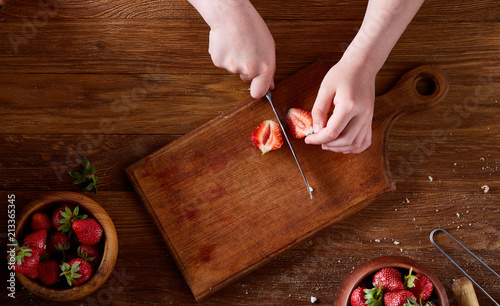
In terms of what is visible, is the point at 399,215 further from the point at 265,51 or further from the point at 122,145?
the point at 122,145

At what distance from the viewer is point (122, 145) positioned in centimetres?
121

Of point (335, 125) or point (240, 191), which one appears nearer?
point (335, 125)

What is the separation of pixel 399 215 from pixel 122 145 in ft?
2.66

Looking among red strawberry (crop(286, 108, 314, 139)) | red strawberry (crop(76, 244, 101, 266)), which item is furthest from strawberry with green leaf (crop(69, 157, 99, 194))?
red strawberry (crop(286, 108, 314, 139))

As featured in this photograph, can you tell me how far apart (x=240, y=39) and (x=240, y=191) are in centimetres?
40

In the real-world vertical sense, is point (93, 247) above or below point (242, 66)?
below

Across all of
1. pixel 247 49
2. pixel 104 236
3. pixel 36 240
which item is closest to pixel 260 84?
pixel 247 49

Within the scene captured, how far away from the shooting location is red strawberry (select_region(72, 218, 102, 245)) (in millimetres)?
1052

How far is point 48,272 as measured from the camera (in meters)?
1.05

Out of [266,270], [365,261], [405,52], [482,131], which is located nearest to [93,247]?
[266,270]

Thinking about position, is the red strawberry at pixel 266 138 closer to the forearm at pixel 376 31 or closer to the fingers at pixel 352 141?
the fingers at pixel 352 141

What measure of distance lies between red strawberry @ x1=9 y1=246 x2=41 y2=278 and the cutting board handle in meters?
0.97

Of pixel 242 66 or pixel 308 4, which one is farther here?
pixel 308 4

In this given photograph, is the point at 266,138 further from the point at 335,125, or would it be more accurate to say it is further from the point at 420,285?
the point at 420,285
